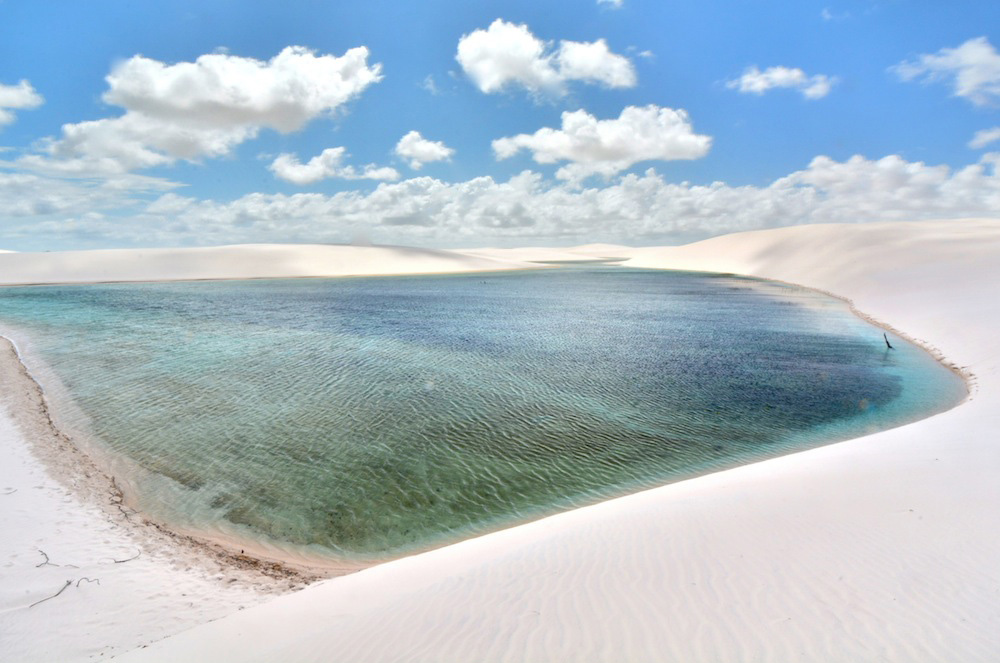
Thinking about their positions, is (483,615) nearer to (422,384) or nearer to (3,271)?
(422,384)

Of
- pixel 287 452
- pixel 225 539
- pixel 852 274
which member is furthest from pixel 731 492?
pixel 852 274

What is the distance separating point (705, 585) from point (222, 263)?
88.2 meters

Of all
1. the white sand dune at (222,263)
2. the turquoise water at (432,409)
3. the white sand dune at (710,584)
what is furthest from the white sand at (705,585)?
the white sand dune at (222,263)

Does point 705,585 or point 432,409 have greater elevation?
point 705,585

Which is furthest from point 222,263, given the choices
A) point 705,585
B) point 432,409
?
point 705,585

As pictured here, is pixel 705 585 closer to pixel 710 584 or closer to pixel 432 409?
pixel 710 584

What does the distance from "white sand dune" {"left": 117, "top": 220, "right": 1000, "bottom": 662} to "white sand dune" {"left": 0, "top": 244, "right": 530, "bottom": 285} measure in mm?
76011

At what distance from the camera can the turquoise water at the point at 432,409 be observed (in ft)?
27.8

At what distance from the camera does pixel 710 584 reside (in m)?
4.91

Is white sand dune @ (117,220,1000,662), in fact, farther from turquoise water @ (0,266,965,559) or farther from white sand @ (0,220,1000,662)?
turquoise water @ (0,266,965,559)

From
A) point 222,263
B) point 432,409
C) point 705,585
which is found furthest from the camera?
point 222,263

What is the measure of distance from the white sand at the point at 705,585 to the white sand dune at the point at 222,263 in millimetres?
75906

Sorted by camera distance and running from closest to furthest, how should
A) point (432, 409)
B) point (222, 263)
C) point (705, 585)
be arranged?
point (705, 585)
point (432, 409)
point (222, 263)

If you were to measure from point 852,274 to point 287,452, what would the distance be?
5427 cm
